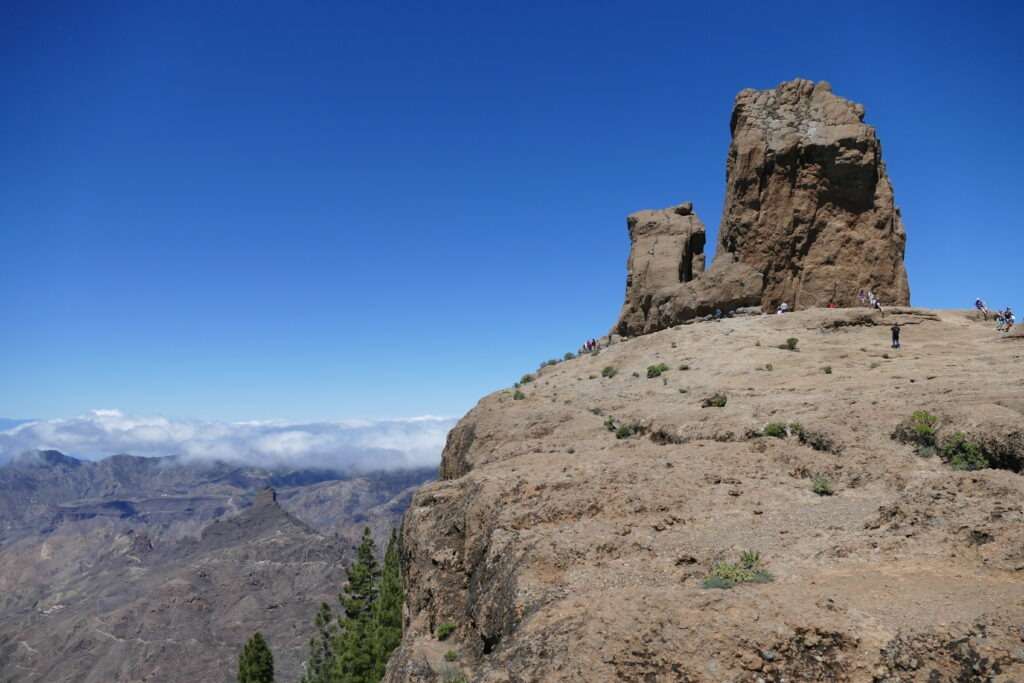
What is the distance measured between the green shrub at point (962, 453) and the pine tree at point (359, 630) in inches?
2011

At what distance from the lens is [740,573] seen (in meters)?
14.4

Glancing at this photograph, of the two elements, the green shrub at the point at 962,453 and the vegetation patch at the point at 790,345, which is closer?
the green shrub at the point at 962,453

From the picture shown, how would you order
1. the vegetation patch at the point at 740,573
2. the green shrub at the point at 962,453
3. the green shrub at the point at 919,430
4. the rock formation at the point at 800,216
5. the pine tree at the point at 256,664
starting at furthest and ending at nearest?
the pine tree at the point at 256,664, the rock formation at the point at 800,216, the green shrub at the point at 919,430, the green shrub at the point at 962,453, the vegetation patch at the point at 740,573

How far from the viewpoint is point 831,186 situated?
52125mm

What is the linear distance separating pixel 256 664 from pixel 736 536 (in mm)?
81402

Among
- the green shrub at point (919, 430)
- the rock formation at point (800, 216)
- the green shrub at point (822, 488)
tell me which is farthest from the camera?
the rock formation at point (800, 216)

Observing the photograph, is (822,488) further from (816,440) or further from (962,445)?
(962,445)

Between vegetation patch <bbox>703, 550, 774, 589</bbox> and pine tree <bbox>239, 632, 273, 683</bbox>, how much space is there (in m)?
78.7

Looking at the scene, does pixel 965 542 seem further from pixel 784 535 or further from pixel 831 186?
pixel 831 186

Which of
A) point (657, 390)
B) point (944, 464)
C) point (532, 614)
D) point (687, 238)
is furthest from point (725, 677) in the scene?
point (687, 238)

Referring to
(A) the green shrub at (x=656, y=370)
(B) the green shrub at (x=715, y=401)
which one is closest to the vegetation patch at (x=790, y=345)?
(A) the green shrub at (x=656, y=370)

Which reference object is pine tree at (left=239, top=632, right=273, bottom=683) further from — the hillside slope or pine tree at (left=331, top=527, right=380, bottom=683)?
the hillside slope

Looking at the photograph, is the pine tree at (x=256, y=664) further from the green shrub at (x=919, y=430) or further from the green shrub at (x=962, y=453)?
the green shrub at (x=962, y=453)

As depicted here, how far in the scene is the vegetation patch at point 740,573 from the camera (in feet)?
46.3
